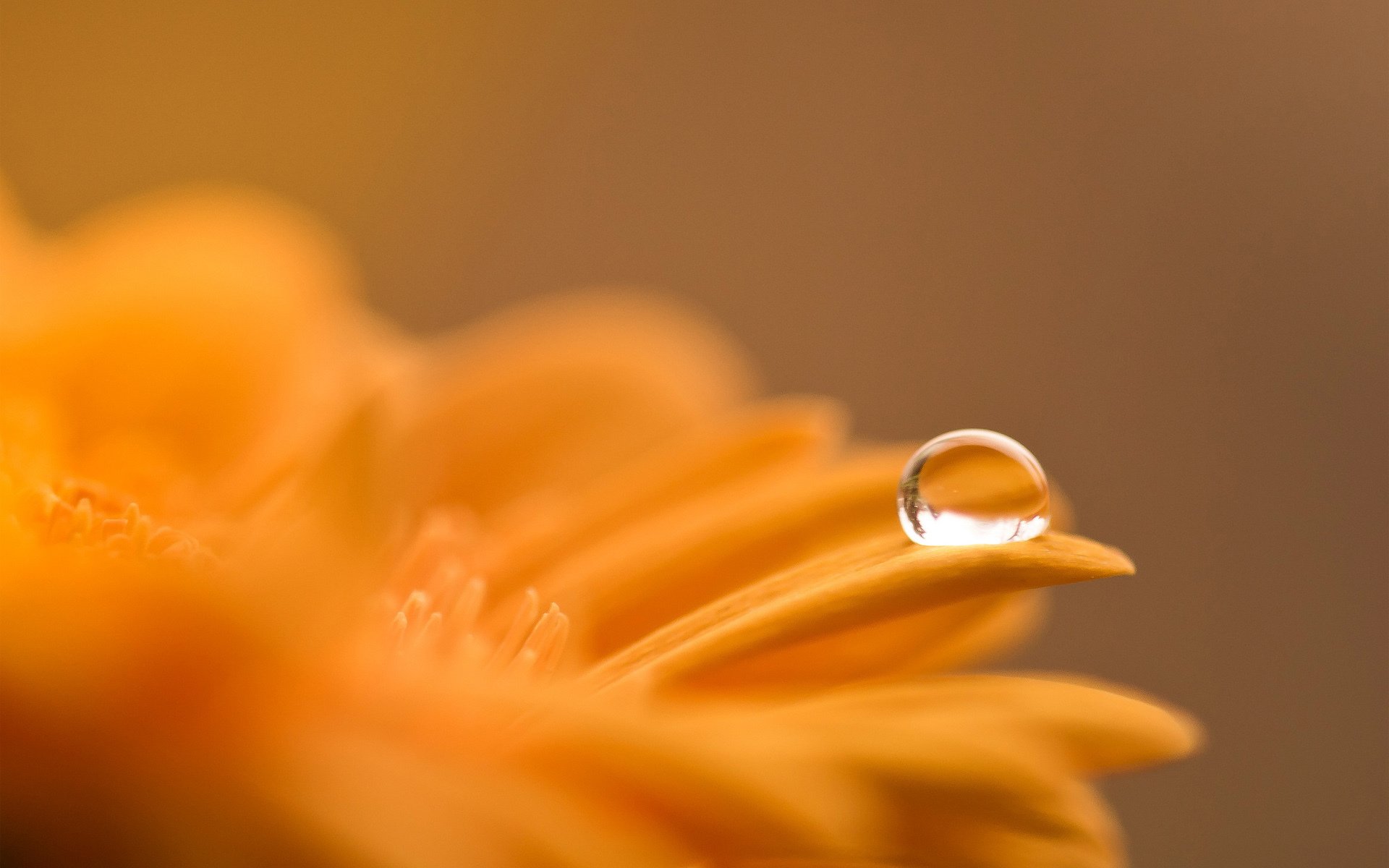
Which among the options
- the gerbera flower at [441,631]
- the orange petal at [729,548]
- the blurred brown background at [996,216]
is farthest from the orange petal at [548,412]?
the blurred brown background at [996,216]

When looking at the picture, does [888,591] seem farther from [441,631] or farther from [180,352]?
[180,352]

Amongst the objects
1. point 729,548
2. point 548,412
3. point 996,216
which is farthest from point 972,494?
point 996,216

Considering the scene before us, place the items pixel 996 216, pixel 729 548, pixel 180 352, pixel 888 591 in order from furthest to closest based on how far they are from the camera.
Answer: pixel 996 216
pixel 180 352
pixel 729 548
pixel 888 591

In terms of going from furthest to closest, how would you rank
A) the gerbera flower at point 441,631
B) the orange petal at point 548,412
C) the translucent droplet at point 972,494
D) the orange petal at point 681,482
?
1. the orange petal at point 548,412
2. the orange petal at point 681,482
3. the translucent droplet at point 972,494
4. the gerbera flower at point 441,631

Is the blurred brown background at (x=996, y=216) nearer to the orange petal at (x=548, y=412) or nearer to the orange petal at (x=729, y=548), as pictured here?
the orange petal at (x=548, y=412)

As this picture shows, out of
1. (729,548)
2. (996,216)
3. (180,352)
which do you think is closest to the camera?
(729,548)

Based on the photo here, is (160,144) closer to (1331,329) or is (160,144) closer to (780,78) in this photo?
(780,78)
